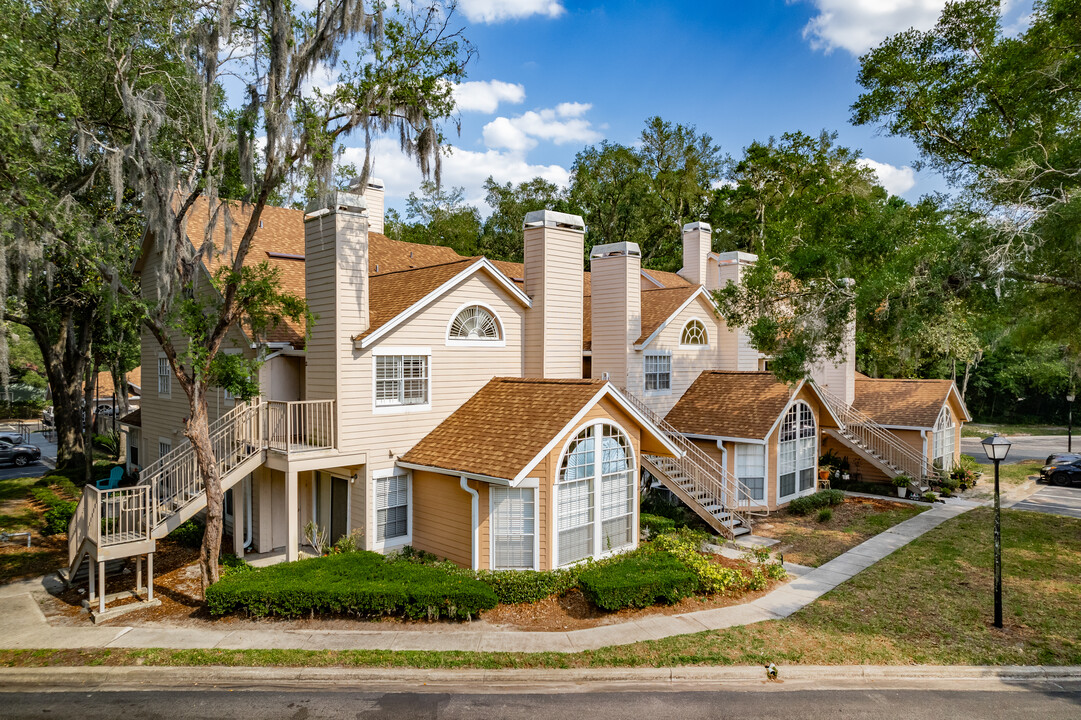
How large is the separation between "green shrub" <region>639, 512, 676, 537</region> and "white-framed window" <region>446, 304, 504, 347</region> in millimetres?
6359

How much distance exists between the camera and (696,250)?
26.3 metres

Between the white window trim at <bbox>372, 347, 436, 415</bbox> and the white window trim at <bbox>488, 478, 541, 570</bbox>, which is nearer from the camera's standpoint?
the white window trim at <bbox>488, 478, 541, 570</bbox>

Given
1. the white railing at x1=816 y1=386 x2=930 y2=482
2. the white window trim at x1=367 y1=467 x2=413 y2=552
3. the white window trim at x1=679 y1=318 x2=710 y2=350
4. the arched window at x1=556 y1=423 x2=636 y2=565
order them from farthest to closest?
the white railing at x1=816 y1=386 x2=930 y2=482, the white window trim at x1=679 y1=318 x2=710 y2=350, the white window trim at x1=367 y1=467 x2=413 y2=552, the arched window at x1=556 y1=423 x2=636 y2=565

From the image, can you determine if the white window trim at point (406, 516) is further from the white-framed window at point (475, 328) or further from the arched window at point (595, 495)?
the arched window at point (595, 495)

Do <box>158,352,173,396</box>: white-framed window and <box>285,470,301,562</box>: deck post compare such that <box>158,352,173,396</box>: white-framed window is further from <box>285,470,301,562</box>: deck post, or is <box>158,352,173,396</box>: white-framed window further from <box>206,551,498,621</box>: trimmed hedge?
<box>206,551,498,621</box>: trimmed hedge

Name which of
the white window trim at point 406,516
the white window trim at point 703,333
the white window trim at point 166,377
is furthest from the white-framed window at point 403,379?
the white window trim at point 703,333

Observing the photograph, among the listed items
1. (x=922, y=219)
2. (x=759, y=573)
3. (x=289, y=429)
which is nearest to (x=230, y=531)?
(x=289, y=429)

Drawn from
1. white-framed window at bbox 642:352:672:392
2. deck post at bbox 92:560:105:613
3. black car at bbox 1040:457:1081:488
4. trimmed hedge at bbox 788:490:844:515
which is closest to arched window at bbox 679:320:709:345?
white-framed window at bbox 642:352:672:392

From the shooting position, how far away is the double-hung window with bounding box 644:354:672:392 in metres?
21.1

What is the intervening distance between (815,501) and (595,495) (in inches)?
404

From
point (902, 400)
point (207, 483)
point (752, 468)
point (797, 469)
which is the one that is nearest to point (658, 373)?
point (752, 468)

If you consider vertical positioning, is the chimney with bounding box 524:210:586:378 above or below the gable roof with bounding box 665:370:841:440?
above

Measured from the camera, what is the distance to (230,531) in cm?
1744

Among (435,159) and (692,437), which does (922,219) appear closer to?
(692,437)
